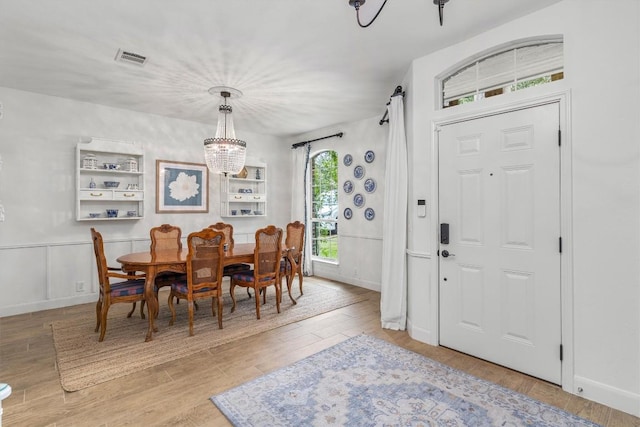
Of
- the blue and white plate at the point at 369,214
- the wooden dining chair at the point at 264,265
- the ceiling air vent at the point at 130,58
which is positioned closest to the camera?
the ceiling air vent at the point at 130,58

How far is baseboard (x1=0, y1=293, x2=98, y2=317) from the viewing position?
4.03m

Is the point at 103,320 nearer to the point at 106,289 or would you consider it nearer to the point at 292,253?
the point at 106,289

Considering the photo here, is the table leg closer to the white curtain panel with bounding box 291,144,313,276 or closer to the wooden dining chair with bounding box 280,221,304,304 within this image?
the wooden dining chair with bounding box 280,221,304,304

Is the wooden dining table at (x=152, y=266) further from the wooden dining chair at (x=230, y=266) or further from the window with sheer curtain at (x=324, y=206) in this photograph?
the window with sheer curtain at (x=324, y=206)

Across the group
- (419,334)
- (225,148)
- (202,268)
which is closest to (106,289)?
(202,268)

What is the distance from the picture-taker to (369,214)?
5.37m

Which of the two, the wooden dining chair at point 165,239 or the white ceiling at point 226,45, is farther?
the wooden dining chair at point 165,239

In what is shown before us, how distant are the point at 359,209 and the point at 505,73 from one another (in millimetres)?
3107

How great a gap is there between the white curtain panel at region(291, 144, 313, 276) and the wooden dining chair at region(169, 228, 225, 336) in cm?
280

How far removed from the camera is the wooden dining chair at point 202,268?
11.2 ft

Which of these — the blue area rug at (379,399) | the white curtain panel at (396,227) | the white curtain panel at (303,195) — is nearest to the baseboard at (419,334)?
the white curtain panel at (396,227)

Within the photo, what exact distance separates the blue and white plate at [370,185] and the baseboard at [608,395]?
344 cm

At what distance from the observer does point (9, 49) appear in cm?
304

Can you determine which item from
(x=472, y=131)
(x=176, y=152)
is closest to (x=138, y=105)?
(x=176, y=152)
